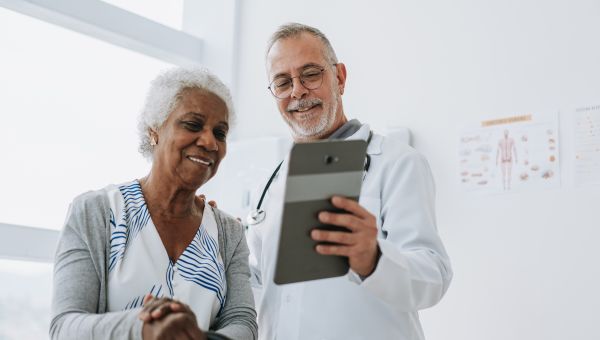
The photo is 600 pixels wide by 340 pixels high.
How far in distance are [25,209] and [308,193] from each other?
1940 millimetres

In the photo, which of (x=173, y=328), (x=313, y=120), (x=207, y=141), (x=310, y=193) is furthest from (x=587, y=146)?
(x=173, y=328)

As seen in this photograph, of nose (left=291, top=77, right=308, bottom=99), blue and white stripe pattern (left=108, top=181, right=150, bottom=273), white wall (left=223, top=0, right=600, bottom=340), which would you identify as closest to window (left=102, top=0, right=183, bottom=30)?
white wall (left=223, top=0, right=600, bottom=340)

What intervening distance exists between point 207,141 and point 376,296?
0.48m

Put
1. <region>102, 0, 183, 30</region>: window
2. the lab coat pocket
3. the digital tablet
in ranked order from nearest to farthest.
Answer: the digital tablet → the lab coat pocket → <region>102, 0, 183, 30</region>: window

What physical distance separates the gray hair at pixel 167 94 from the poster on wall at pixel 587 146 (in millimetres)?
1393

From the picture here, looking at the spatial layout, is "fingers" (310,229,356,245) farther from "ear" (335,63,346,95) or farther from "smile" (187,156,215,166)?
"ear" (335,63,346,95)

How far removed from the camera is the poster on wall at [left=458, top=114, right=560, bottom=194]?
2.51 metres

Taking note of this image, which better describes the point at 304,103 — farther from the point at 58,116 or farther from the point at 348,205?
the point at 58,116

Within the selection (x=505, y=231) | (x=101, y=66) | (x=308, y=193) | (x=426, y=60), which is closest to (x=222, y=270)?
(x=308, y=193)

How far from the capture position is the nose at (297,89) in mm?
1862

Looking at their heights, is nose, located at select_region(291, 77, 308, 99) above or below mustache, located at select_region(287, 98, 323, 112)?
above

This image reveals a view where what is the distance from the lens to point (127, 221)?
57.3 inches

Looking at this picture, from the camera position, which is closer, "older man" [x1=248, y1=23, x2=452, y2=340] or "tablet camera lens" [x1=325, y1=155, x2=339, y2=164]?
"tablet camera lens" [x1=325, y1=155, x2=339, y2=164]

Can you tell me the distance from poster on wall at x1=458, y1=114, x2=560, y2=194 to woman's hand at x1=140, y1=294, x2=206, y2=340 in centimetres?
168
